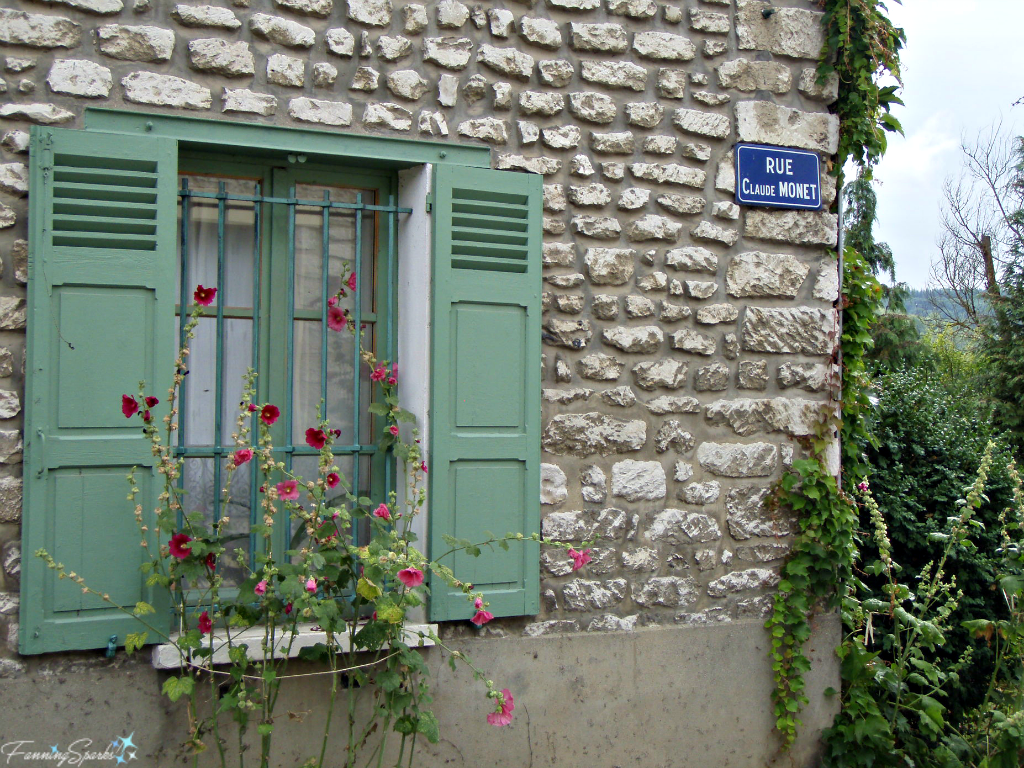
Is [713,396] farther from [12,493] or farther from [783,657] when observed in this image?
[12,493]

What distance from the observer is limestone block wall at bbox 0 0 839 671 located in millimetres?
3057

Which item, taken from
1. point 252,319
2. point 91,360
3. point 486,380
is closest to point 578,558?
point 486,380

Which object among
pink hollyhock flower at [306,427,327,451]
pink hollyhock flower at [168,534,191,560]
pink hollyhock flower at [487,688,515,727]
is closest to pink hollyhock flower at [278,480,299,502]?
pink hollyhock flower at [306,427,327,451]

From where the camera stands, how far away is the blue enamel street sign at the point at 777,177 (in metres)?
3.64

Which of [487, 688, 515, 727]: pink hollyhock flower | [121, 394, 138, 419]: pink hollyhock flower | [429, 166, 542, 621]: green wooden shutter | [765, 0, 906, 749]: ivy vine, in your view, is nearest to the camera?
[121, 394, 138, 419]: pink hollyhock flower

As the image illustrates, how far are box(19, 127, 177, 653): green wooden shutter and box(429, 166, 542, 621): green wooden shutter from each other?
3.06ft

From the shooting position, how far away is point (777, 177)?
3693mm

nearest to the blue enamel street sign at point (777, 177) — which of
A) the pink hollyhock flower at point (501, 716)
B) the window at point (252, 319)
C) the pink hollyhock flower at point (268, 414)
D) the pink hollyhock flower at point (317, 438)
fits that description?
the window at point (252, 319)

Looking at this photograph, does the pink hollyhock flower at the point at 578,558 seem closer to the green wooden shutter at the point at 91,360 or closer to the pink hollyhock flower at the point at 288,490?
the pink hollyhock flower at the point at 288,490

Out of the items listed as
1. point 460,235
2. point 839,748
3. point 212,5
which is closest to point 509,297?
point 460,235

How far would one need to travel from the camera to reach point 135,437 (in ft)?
9.18

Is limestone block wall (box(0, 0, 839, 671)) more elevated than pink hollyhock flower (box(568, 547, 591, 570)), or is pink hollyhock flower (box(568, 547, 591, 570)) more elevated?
limestone block wall (box(0, 0, 839, 671))

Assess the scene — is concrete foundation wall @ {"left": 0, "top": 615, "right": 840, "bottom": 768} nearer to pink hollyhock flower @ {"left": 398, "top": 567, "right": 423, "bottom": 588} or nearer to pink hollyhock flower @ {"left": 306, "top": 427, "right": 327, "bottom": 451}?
pink hollyhock flower @ {"left": 398, "top": 567, "right": 423, "bottom": 588}

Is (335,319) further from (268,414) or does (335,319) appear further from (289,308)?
(268,414)
